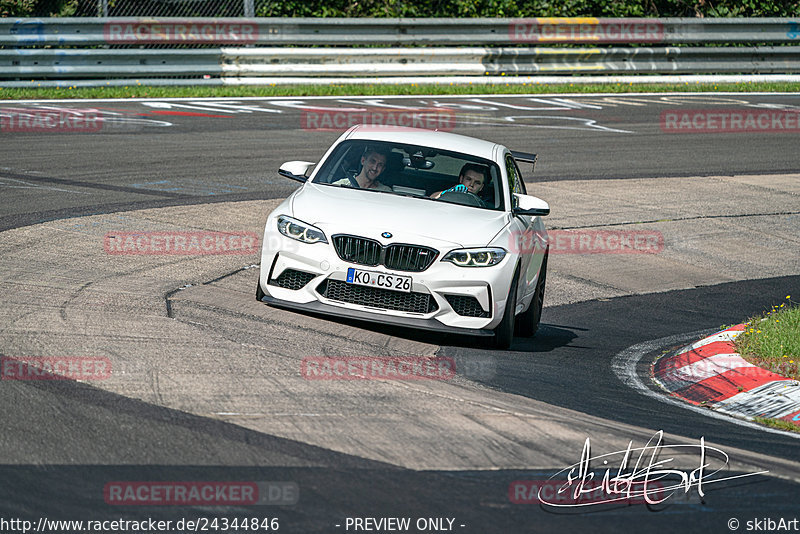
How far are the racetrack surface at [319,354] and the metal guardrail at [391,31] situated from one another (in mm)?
5595

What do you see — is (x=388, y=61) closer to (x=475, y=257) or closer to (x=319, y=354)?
(x=475, y=257)

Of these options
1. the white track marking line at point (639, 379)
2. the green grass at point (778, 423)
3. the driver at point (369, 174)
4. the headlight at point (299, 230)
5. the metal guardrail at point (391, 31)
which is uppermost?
the metal guardrail at point (391, 31)

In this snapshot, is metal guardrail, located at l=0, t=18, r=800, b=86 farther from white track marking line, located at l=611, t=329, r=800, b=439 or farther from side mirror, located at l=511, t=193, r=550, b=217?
white track marking line, located at l=611, t=329, r=800, b=439

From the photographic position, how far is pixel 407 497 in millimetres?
4527

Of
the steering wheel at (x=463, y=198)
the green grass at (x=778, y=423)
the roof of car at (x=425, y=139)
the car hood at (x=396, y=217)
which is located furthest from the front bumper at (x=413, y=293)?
the green grass at (x=778, y=423)

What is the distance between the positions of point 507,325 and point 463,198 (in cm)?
129

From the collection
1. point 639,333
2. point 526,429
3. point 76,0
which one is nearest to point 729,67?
point 76,0

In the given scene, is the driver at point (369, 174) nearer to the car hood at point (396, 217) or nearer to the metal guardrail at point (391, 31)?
the car hood at point (396, 217)

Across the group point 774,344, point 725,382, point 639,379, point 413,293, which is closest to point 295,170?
point 413,293

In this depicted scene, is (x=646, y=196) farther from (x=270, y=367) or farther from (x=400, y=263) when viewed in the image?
(x=270, y=367)

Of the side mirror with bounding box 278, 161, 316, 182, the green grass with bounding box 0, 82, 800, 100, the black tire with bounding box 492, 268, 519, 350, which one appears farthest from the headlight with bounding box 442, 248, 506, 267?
the green grass with bounding box 0, 82, 800, 100

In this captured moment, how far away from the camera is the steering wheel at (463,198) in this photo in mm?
Answer: 8523

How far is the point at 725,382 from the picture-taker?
23.9 ft

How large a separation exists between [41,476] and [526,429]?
7.93 ft
